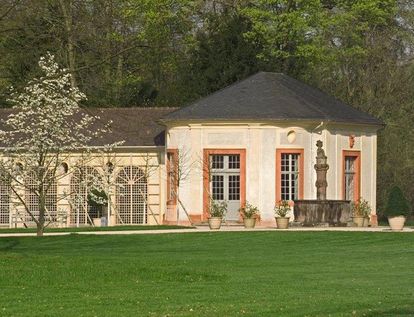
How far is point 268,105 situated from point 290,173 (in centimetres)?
271

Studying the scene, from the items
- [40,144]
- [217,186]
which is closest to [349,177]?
[217,186]

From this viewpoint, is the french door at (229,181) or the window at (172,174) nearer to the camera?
the french door at (229,181)

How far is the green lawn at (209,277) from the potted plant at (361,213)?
31.6ft

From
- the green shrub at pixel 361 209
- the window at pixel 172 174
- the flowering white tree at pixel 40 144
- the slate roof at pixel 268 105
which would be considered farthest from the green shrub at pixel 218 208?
the green shrub at pixel 361 209

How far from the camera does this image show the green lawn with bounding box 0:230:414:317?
66.2 ft

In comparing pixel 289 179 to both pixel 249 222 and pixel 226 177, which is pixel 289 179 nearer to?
pixel 226 177

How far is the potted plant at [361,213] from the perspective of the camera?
49312 millimetres

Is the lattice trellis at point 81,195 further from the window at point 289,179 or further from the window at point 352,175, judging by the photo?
the window at point 352,175

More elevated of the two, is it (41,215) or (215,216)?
(41,215)

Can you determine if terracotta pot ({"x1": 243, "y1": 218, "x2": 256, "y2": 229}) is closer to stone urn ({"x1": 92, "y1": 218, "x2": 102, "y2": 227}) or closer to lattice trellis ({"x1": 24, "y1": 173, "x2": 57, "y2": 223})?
stone urn ({"x1": 92, "y1": 218, "x2": 102, "y2": 227})

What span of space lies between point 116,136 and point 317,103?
827 centimetres

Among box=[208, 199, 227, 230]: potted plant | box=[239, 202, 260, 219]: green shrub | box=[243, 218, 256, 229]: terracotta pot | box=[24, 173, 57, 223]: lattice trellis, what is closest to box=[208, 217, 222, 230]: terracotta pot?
box=[208, 199, 227, 230]: potted plant

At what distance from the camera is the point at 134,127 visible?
55969 mm

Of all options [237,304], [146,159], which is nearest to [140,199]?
[146,159]
